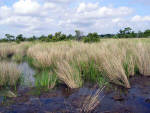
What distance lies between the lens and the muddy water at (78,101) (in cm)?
304

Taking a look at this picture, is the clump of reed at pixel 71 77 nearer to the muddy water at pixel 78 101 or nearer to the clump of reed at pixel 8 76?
the muddy water at pixel 78 101

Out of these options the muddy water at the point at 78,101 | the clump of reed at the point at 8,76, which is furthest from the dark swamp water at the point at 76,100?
the clump of reed at the point at 8,76

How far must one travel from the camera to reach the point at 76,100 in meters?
3.51

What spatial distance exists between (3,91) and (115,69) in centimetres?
354

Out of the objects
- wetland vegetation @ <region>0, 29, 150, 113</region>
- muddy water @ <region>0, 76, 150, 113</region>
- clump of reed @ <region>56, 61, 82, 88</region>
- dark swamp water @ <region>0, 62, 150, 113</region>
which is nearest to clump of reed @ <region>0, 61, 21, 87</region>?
wetland vegetation @ <region>0, 29, 150, 113</region>

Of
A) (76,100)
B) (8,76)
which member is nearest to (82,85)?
(76,100)

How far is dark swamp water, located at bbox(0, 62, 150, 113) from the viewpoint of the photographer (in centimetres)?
306

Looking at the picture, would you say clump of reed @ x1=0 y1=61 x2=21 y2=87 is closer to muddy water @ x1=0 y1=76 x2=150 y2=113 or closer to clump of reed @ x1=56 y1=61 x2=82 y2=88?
muddy water @ x1=0 y1=76 x2=150 y2=113

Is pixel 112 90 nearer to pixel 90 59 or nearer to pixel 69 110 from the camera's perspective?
pixel 69 110

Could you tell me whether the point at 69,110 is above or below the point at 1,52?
below

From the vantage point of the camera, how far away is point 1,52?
39.3 feet

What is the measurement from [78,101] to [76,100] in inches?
3.6

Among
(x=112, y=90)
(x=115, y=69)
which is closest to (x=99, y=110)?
(x=112, y=90)

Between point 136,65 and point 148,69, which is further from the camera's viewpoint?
point 136,65
